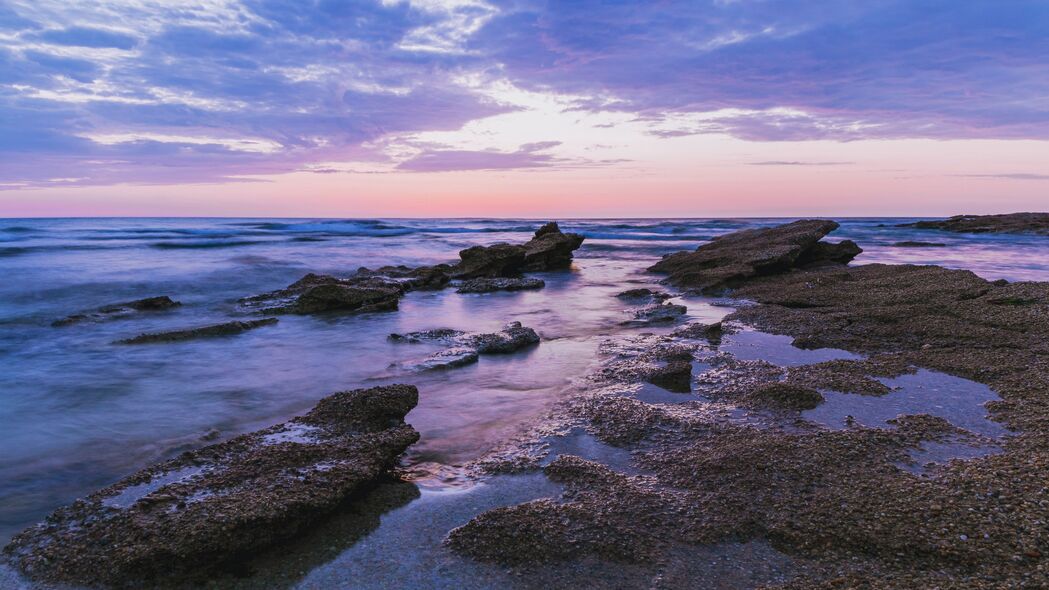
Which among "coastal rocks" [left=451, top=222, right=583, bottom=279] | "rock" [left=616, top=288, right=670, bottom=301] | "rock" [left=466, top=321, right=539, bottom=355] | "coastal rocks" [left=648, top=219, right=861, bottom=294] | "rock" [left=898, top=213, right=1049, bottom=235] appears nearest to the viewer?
"rock" [left=466, top=321, right=539, bottom=355]

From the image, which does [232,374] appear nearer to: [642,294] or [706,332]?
[706,332]

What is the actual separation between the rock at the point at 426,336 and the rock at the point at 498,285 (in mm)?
5806

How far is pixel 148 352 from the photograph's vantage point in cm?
904

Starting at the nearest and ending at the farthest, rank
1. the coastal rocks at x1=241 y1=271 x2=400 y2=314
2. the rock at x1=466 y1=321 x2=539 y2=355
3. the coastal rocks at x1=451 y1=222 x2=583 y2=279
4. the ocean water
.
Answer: the ocean water → the rock at x1=466 y1=321 x2=539 y2=355 → the coastal rocks at x1=241 y1=271 x2=400 y2=314 → the coastal rocks at x1=451 y1=222 x2=583 y2=279

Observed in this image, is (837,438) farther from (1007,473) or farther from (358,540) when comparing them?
(358,540)

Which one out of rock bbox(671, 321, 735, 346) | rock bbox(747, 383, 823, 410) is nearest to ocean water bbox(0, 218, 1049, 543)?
rock bbox(671, 321, 735, 346)

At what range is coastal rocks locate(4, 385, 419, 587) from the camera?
10.3 ft

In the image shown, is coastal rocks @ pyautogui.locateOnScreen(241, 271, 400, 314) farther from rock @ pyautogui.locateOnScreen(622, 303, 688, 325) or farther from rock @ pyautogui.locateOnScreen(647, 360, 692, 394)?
rock @ pyautogui.locateOnScreen(647, 360, 692, 394)

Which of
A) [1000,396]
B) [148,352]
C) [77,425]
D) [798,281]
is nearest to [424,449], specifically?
[77,425]

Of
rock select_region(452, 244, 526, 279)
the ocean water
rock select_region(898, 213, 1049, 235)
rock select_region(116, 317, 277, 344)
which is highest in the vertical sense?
rock select_region(898, 213, 1049, 235)

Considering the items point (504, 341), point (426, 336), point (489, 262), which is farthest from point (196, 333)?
point (489, 262)

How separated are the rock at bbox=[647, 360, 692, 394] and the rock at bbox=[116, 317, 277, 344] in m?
7.87

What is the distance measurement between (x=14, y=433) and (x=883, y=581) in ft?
24.7

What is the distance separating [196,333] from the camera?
10.1 m
